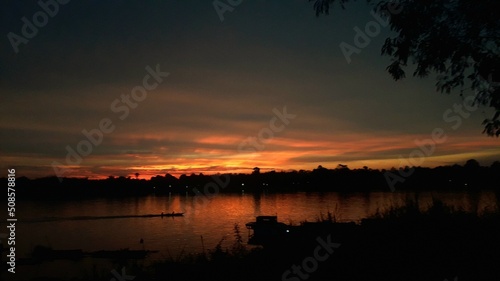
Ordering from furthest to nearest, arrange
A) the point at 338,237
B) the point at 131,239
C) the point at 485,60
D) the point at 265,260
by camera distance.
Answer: the point at 131,239
the point at 338,237
the point at 265,260
the point at 485,60

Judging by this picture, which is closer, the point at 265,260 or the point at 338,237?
the point at 265,260

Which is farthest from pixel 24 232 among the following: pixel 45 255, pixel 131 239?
pixel 45 255

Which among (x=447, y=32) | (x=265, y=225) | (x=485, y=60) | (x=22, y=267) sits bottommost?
(x=22, y=267)

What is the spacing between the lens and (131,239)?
6694cm

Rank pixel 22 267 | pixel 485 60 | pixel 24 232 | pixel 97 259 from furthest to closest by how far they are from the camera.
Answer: pixel 24 232 < pixel 97 259 < pixel 22 267 < pixel 485 60

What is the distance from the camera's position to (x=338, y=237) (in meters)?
10.9

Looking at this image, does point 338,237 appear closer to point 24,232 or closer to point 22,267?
point 22,267

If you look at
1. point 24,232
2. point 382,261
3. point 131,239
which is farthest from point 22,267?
point 382,261

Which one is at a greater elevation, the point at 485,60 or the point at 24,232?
the point at 485,60

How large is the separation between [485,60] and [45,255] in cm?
4892

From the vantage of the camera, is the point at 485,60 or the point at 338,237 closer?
the point at 485,60

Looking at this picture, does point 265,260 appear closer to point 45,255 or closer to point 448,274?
point 448,274

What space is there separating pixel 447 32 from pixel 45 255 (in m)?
48.5

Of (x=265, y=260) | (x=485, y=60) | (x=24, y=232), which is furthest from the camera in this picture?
(x=24, y=232)
